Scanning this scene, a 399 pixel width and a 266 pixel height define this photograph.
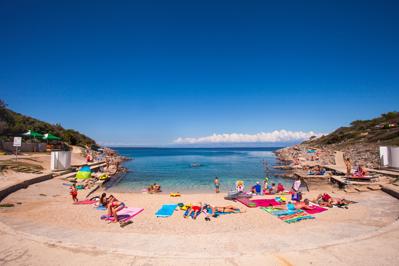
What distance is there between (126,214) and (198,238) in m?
4.49

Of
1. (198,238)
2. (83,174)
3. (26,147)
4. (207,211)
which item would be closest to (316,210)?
(207,211)

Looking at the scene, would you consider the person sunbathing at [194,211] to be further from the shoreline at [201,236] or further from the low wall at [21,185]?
the low wall at [21,185]

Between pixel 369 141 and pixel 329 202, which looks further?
pixel 369 141

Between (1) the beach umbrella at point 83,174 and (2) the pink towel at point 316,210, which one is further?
(1) the beach umbrella at point 83,174

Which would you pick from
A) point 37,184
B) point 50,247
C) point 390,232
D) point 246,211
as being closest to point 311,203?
point 246,211

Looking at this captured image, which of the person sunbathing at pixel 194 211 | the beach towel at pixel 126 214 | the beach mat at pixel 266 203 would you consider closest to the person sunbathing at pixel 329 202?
the beach mat at pixel 266 203

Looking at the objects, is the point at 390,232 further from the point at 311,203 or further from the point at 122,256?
the point at 122,256

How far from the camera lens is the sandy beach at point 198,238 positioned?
4.85 metres

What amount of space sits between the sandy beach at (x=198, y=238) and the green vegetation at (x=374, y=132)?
33.6 meters

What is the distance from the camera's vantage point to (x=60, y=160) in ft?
68.3

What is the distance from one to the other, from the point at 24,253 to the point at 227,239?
5.10 meters

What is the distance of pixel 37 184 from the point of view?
14891mm

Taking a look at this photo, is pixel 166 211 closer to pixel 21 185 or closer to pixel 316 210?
pixel 316 210

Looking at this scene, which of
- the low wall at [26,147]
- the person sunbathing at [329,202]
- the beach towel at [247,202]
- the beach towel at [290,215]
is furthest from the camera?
the low wall at [26,147]
